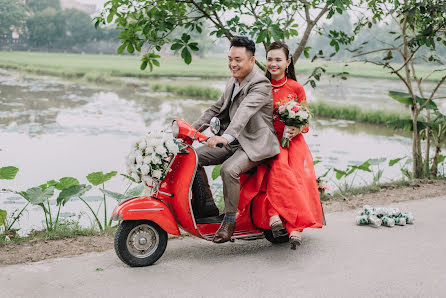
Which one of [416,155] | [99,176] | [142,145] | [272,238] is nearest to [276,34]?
[142,145]

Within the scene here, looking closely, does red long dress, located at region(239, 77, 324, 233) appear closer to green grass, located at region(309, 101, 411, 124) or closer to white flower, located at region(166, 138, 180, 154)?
white flower, located at region(166, 138, 180, 154)

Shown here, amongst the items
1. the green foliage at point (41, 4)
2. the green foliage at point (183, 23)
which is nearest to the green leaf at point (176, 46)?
the green foliage at point (183, 23)

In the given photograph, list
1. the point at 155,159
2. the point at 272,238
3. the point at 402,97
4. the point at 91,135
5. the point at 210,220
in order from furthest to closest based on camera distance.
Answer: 1. the point at 91,135
2. the point at 402,97
3. the point at 272,238
4. the point at 210,220
5. the point at 155,159

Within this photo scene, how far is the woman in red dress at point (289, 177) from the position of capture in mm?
3832

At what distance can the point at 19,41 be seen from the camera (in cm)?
1906

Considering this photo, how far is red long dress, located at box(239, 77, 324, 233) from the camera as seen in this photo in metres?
3.84

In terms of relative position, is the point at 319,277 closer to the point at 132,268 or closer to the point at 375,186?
the point at 132,268

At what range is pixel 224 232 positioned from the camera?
12.1 feet

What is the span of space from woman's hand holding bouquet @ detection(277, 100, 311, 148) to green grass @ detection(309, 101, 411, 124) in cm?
1066

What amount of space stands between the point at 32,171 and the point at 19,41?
11918 millimetres

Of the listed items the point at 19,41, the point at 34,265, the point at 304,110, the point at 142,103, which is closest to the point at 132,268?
the point at 34,265

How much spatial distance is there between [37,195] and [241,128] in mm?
1849

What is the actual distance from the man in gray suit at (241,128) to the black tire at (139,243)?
41 centimetres

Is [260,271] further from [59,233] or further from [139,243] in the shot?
[59,233]
